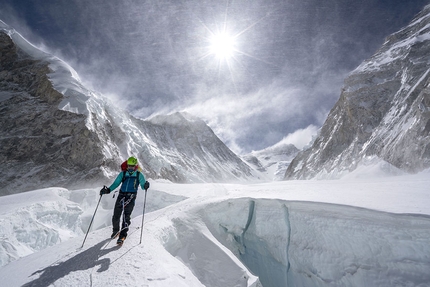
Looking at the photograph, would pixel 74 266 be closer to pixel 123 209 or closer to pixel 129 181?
pixel 123 209

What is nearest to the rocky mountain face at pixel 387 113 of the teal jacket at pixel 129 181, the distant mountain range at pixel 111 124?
the distant mountain range at pixel 111 124

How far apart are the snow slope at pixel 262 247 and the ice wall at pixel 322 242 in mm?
18

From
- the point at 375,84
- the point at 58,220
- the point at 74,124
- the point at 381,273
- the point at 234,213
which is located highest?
the point at 375,84

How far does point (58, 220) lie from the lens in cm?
1195

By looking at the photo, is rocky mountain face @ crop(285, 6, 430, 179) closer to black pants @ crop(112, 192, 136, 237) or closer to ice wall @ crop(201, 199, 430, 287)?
ice wall @ crop(201, 199, 430, 287)

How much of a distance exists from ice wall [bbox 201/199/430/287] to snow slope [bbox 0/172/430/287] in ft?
0.06

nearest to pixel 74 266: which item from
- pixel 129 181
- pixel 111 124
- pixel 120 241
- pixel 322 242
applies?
pixel 120 241

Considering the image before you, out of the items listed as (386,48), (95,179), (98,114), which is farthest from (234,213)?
(386,48)

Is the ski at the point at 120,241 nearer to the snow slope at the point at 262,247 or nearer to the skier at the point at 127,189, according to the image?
the snow slope at the point at 262,247

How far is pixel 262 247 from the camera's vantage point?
7078 millimetres

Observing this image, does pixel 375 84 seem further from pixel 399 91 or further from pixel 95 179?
pixel 95 179

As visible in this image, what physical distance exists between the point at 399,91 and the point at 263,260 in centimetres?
5381

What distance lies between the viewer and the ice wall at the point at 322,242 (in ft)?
13.3

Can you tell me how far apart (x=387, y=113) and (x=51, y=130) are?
6307cm
